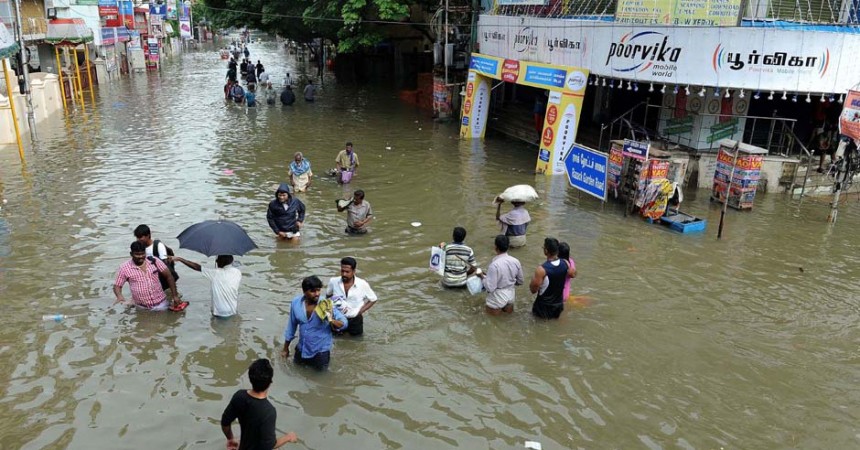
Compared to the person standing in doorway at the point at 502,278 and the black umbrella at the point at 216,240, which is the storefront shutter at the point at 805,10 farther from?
the black umbrella at the point at 216,240

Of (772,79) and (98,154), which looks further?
(98,154)

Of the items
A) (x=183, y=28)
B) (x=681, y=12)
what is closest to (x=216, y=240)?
(x=681, y=12)

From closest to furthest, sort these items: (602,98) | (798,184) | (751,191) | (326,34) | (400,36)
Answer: (751,191) < (798,184) < (602,98) < (326,34) < (400,36)

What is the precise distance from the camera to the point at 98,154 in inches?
761

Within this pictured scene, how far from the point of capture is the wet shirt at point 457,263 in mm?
9562

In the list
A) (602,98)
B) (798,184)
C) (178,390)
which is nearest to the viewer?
(178,390)

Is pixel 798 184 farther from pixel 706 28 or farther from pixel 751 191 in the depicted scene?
pixel 706 28

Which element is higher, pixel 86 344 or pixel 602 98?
pixel 602 98

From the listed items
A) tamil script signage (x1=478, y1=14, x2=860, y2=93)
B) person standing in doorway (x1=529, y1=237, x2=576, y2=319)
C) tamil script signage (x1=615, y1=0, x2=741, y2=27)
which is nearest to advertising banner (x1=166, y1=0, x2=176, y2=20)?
tamil script signage (x1=615, y1=0, x2=741, y2=27)

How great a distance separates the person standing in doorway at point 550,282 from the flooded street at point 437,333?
0.24 meters

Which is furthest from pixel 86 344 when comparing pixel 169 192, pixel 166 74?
pixel 166 74

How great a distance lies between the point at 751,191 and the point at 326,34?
2691 centimetres

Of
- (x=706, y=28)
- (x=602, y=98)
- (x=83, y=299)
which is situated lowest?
(x=83, y=299)

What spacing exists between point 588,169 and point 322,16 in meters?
20.4
